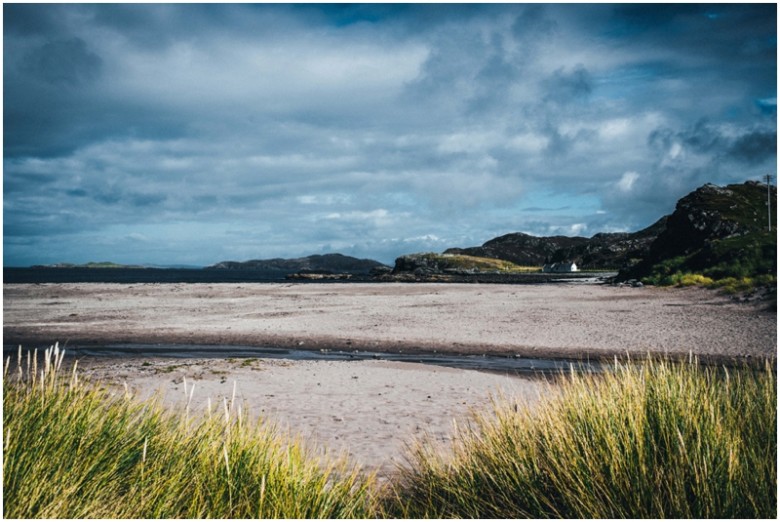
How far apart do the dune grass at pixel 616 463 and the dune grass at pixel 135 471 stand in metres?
0.98

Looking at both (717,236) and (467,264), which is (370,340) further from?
(467,264)

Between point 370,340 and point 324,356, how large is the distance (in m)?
3.32

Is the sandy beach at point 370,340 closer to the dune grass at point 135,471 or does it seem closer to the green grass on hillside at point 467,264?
the dune grass at point 135,471

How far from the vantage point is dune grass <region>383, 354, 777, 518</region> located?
13.0 ft

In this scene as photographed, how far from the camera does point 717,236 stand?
5512 centimetres

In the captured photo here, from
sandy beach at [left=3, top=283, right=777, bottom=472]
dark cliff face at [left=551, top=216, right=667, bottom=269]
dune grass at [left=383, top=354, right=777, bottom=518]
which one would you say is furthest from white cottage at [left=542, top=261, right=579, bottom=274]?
dune grass at [left=383, top=354, right=777, bottom=518]

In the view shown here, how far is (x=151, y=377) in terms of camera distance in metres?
13.2

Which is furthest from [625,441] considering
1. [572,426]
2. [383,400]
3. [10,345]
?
[10,345]

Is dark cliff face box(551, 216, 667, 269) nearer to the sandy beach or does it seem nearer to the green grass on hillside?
the green grass on hillside

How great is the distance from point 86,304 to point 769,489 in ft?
Result: 129

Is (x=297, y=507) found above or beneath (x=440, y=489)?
above

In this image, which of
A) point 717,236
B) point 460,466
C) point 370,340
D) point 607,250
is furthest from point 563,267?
point 460,466

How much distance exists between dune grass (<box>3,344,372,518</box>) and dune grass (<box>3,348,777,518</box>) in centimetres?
1

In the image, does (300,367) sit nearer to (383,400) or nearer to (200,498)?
(383,400)
